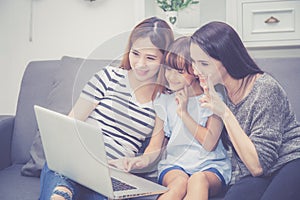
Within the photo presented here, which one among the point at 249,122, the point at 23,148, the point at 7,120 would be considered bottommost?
the point at 23,148

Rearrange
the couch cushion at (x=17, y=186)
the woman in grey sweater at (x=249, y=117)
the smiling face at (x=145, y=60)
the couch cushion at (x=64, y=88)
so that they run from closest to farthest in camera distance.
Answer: the woman in grey sweater at (x=249, y=117) → the smiling face at (x=145, y=60) → the couch cushion at (x=17, y=186) → the couch cushion at (x=64, y=88)

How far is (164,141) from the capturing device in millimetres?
1347

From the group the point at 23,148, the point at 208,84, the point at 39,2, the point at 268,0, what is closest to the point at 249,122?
the point at 208,84

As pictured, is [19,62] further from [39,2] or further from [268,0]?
[268,0]

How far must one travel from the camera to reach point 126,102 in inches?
52.2

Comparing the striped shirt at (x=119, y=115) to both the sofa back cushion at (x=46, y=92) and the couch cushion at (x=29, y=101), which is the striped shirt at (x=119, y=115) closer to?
the sofa back cushion at (x=46, y=92)

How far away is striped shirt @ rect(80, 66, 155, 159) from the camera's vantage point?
Result: 1312 millimetres

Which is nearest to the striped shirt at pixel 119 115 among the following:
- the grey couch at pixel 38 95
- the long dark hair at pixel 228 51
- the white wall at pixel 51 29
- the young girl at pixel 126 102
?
the young girl at pixel 126 102

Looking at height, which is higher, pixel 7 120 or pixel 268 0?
pixel 268 0

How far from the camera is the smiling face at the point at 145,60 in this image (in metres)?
1.24

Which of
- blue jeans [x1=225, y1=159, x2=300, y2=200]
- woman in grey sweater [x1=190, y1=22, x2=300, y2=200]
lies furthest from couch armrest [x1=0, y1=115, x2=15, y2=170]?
blue jeans [x1=225, y1=159, x2=300, y2=200]

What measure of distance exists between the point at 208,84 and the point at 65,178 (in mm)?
487

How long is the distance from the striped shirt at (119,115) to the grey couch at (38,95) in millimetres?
119

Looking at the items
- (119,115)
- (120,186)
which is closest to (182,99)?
(119,115)
